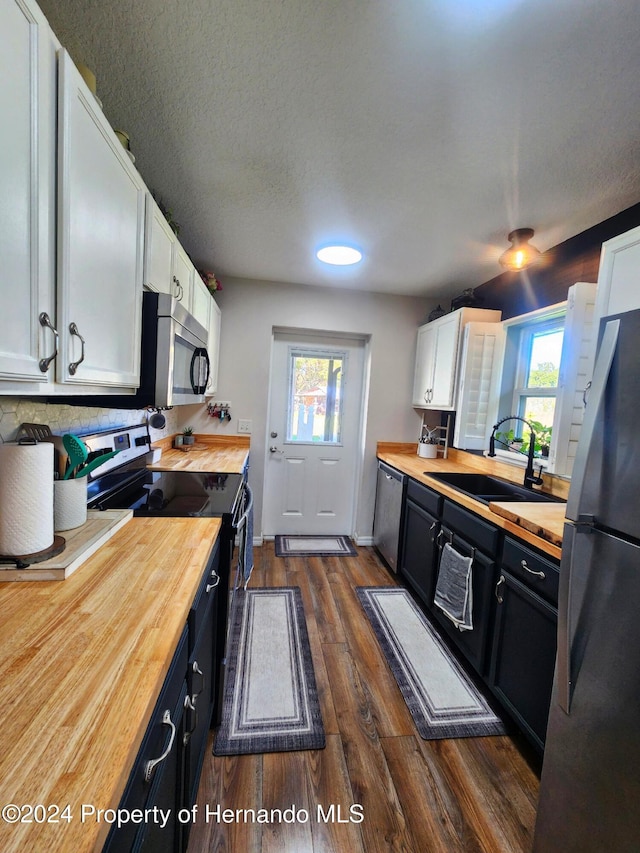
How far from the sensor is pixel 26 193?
0.71 m

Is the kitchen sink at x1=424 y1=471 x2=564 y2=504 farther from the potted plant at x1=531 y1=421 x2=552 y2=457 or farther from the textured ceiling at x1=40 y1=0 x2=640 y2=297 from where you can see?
the textured ceiling at x1=40 y1=0 x2=640 y2=297

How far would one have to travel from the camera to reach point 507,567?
1524 mm

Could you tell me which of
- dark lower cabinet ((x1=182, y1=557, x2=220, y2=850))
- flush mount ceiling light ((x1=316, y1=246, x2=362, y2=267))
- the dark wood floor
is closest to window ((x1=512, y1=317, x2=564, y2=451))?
flush mount ceiling light ((x1=316, y1=246, x2=362, y2=267))

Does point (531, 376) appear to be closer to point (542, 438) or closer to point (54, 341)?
point (542, 438)

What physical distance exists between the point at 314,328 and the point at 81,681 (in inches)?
112

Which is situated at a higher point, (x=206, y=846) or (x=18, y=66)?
(x=18, y=66)

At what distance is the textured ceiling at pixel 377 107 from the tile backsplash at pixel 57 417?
111 cm

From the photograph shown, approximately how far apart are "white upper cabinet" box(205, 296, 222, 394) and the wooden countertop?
1.46 ft

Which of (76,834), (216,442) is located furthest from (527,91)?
(216,442)

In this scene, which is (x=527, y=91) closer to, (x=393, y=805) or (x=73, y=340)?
(x=73, y=340)

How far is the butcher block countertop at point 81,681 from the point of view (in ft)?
1.35

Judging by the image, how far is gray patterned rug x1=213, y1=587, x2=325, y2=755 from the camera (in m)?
1.41

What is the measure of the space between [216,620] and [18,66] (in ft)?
5.25

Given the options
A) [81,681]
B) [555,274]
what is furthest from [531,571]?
[555,274]
